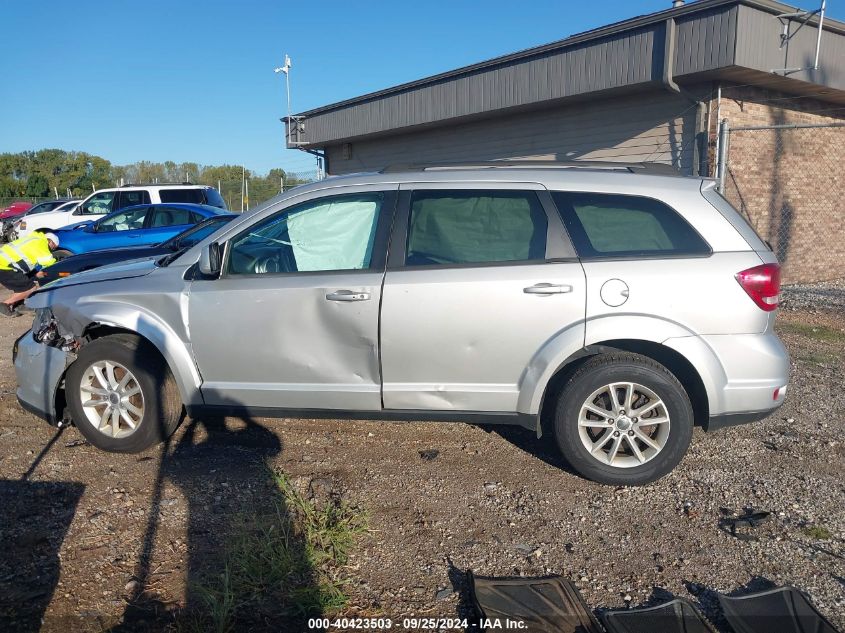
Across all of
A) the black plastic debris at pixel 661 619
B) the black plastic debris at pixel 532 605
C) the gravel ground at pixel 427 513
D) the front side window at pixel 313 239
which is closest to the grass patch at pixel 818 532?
the gravel ground at pixel 427 513

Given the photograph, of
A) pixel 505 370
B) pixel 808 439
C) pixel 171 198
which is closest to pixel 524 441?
pixel 505 370

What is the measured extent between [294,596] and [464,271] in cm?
204

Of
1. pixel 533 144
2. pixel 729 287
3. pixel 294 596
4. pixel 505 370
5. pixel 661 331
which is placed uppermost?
pixel 533 144

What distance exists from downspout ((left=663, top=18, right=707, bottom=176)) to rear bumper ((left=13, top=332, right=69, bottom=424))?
911 cm

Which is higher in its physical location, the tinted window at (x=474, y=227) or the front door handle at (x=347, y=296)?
the tinted window at (x=474, y=227)

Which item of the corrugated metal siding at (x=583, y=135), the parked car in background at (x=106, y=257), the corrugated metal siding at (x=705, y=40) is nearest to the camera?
the parked car in background at (x=106, y=257)

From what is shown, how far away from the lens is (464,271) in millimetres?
4145

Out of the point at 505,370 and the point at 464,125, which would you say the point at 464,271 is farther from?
the point at 464,125

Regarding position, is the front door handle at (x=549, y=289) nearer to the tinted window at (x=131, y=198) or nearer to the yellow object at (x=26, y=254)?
the yellow object at (x=26, y=254)

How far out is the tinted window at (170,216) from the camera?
12398mm

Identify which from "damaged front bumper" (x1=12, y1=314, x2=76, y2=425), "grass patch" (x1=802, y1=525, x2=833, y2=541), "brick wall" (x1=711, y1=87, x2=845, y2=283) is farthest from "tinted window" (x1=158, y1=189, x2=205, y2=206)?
"grass patch" (x1=802, y1=525, x2=833, y2=541)

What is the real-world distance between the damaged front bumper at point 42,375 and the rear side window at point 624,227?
3.43m

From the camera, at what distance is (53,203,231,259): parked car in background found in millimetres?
11922

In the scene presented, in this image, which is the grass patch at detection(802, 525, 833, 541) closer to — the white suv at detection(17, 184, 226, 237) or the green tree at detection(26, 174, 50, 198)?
the white suv at detection(17, 184, 226, 237)
